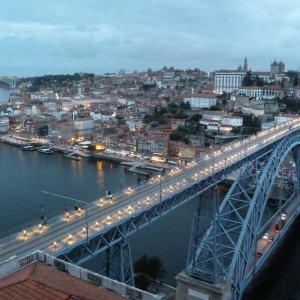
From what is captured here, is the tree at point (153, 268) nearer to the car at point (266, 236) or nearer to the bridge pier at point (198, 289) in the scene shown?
the bridge pier at point (198, 289)

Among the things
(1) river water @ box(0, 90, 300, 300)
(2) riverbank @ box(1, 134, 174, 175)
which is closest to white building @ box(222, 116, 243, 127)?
(2) riverbank @ box(1, 134, 174, 175)

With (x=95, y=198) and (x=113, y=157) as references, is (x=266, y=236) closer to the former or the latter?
(x=95, y=198)

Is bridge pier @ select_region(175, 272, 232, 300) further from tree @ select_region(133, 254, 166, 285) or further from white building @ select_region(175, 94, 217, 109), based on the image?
white building @ select_region(175, 94, 217, 109)

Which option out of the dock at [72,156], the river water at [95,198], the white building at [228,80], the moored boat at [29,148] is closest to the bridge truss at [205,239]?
the river water at [95,198]

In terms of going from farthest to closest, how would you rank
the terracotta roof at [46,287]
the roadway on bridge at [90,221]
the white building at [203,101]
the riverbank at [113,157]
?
the white building at [203,101]
the riverbank at [113,157]
the roadway on bridge at [90,221]
the terracotta roof at [46,287]

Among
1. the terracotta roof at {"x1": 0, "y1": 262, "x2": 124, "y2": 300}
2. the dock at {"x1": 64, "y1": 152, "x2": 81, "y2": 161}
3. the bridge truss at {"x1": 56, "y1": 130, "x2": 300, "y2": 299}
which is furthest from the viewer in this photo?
the dock at {"x1": 64, "y1": 152, "x2": 81, "y2": 161}
